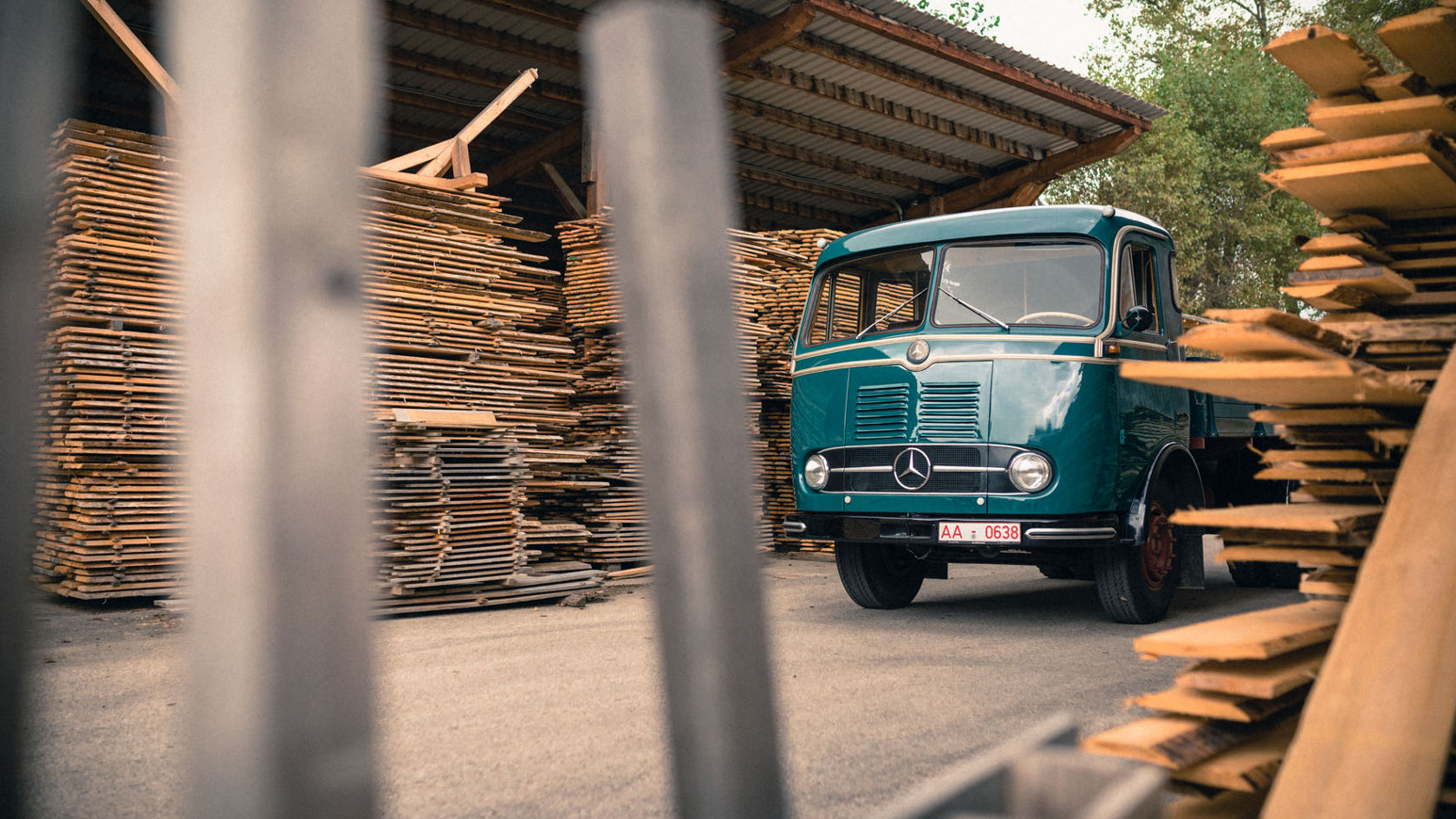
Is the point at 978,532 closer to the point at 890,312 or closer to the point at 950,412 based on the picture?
the point at 950,412

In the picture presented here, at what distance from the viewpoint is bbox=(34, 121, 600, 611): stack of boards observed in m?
7.53

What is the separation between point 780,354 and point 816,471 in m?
4.63

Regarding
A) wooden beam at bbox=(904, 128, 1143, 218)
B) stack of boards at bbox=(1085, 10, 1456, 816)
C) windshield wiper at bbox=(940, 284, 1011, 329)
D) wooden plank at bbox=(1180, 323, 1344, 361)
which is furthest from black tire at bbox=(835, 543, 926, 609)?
wooden beam at bbox=(904, 128, 1143, 218)

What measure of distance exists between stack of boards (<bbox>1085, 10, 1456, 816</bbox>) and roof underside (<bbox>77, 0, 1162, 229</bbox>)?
865cm

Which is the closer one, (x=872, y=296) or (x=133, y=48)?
(x=872, y=296)

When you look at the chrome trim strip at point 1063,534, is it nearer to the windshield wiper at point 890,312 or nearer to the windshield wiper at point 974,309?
the windshield wiper at point 974,309

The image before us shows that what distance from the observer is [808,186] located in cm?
1809

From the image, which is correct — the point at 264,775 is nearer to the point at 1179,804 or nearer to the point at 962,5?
the point at 1179,804

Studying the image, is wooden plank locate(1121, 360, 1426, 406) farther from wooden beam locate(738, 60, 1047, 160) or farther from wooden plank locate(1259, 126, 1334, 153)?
wooden beam locate(738, 60, 1047, 160)

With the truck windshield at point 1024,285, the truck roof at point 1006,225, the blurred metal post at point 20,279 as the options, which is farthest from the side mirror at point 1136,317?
the blurred metal post at point 20,279

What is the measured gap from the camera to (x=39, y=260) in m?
1.92

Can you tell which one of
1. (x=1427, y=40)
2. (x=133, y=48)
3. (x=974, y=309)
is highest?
(x=133, y=48)

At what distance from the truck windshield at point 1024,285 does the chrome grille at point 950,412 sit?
532mm

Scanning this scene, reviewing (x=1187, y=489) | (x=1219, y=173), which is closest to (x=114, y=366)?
(x=1187, y=489)
